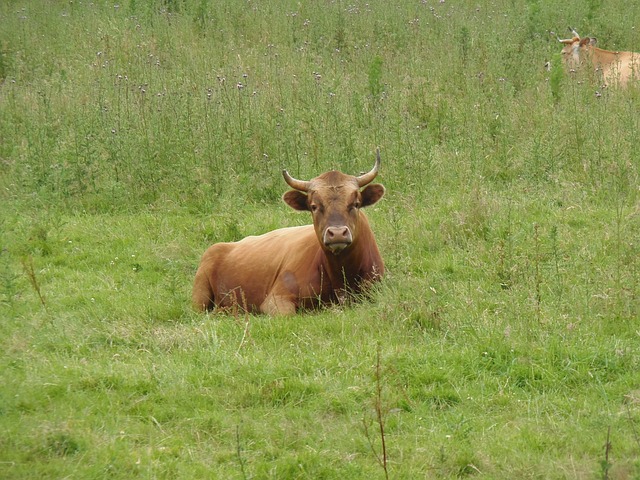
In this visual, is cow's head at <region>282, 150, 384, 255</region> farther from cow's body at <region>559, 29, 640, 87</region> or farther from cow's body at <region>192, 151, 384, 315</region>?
cow's body at <region>559, 29, 640, 87</region>

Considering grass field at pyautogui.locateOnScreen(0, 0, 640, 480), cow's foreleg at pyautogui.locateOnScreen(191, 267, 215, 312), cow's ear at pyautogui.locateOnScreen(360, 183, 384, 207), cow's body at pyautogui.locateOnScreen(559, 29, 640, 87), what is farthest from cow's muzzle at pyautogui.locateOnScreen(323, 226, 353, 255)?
A: cow's body at pyautogui.locateOnScreen(559, 29, 640, 87)

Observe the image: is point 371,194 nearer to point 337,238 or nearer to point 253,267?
point 337,238

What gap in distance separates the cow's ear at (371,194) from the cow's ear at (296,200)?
1.70ft

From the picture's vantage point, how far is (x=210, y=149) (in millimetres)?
11820

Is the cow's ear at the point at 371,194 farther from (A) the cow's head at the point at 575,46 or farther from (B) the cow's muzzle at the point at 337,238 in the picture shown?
(A) the cow's head at the point at 575,46

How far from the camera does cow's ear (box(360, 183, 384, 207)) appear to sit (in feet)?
29.5

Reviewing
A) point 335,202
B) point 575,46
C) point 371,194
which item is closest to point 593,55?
point 575,46

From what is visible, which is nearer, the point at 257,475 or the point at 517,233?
the point at 257,475

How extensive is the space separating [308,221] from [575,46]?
854 cm

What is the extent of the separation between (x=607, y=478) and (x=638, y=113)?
8.83m

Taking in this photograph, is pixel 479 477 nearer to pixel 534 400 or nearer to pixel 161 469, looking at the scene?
pixel 534 400

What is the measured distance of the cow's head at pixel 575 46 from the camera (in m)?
17.1

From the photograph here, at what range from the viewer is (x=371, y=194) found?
905 cm

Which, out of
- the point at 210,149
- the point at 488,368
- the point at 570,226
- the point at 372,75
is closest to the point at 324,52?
the point at 372,75
